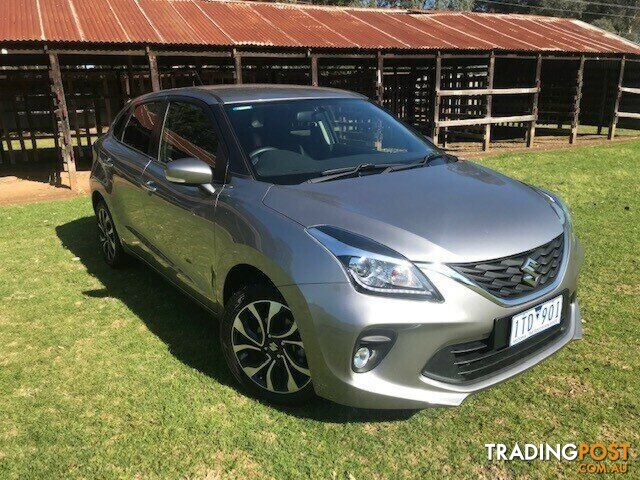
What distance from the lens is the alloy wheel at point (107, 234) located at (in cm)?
498

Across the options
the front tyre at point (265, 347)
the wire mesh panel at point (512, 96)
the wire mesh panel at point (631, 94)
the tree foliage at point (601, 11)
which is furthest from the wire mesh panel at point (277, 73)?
the tree foliage at point (601, 11)

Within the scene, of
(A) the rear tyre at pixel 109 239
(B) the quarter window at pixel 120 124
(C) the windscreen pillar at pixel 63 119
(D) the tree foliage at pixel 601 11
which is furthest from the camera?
(D) the tree foliage at pixel 601 11

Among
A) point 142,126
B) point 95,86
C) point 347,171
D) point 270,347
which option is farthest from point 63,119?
point 270,347

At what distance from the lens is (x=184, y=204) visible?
11.1 ft

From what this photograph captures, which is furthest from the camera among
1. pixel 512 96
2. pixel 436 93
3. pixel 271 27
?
pixel 512 96

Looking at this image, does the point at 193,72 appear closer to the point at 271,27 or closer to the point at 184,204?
the point at 271,27

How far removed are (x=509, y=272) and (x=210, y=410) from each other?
68.4 inches

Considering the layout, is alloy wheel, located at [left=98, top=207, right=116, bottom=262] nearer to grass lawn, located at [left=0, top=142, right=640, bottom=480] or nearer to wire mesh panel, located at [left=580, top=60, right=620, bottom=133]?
grass lawn, located at [left=0, top=142, right=640, bottom=480]

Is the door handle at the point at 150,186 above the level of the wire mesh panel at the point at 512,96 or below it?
above

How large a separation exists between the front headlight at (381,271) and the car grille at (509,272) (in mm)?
173

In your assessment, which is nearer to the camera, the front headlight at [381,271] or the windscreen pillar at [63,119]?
the front headlight at [381,271]

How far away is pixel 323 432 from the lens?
104 inches

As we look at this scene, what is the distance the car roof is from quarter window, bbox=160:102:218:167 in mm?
125

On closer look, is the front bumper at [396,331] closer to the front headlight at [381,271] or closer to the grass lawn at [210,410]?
the front headlight at [381,271]
